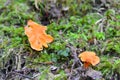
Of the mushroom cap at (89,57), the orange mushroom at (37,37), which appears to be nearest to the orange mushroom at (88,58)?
the mushroom cap at (89,57)

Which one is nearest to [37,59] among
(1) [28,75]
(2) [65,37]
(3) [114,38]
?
(1) [28,75]

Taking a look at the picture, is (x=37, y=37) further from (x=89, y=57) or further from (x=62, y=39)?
(x=89, y=57)

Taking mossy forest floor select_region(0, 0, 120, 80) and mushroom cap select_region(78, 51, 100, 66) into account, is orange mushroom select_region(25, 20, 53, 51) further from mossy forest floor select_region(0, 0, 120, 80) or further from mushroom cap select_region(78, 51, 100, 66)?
mushroom cap select_region(78, 51, 100, 66)

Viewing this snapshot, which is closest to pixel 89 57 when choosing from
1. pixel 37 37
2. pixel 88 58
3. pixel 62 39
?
pixel 88 58

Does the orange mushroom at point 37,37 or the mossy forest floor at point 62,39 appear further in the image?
the orange mushroom at point 37,37

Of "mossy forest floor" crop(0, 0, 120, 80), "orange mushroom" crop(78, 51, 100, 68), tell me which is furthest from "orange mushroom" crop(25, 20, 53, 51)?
"orange mushroom" crop(78, 51, 100, 68)

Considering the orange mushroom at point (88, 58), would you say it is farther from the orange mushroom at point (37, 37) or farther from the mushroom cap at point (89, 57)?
the orange mushroom at point (37, 37)
